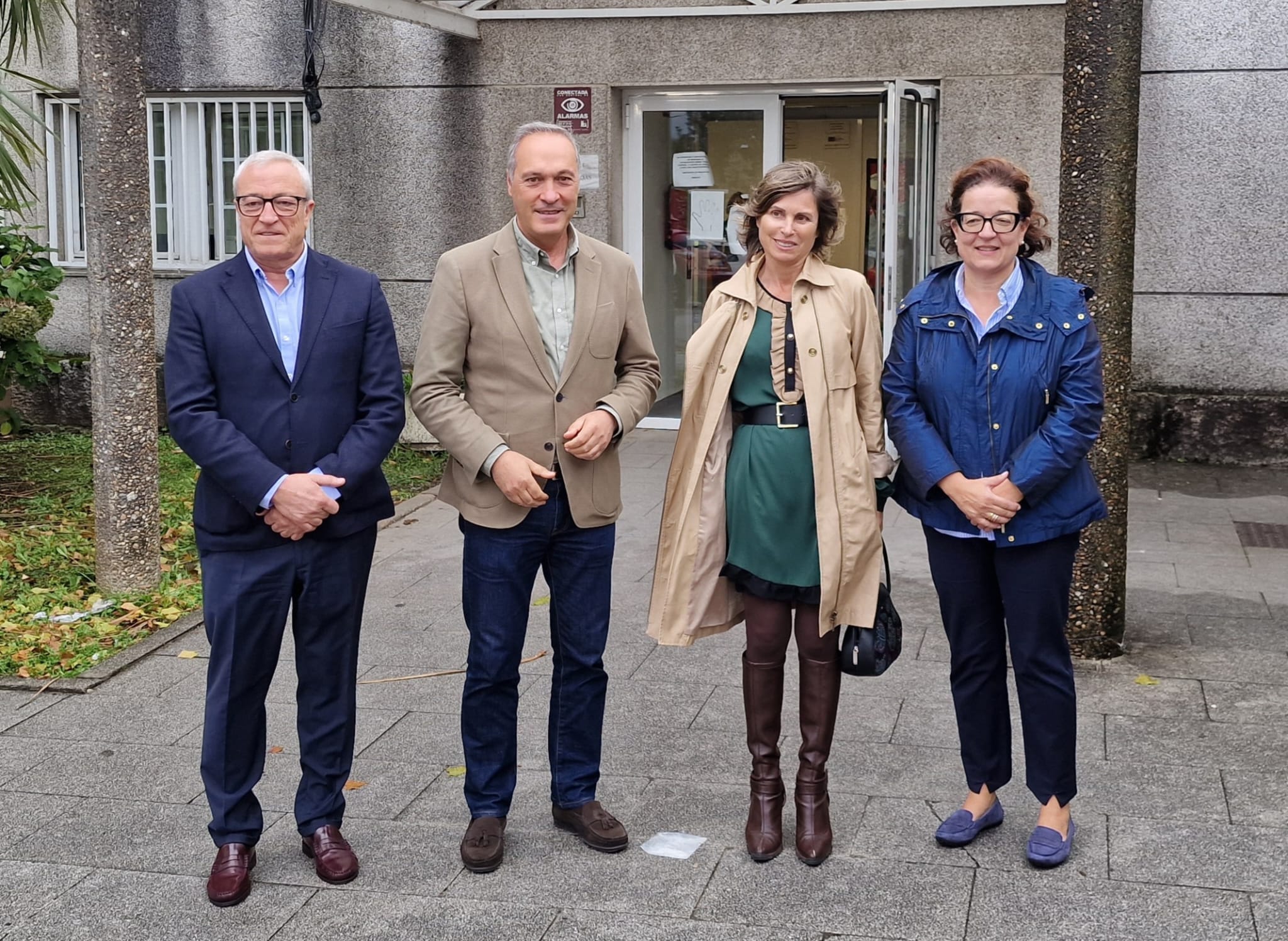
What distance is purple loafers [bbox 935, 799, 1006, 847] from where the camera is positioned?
13.6 ft

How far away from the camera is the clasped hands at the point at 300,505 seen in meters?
3.74

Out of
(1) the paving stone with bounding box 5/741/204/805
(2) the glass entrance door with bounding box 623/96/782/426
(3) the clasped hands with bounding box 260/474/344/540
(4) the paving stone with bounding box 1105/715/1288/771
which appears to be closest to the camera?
(3) the clasped hands with bounding box 260/474/344/540

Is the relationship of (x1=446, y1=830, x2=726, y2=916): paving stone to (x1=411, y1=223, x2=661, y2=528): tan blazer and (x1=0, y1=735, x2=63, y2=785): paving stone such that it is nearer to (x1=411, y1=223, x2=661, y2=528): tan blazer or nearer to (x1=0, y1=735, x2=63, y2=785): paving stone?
(x1=411, y1=223, x2=661, y2=528): tan blazer

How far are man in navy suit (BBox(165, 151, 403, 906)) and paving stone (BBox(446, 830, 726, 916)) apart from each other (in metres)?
0.42

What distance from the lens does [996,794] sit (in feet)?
14.8

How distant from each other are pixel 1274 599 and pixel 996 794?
2795 mm

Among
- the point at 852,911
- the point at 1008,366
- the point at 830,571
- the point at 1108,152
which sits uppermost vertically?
the point at 1108,152

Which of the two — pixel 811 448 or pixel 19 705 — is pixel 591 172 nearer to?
pixel 19 705

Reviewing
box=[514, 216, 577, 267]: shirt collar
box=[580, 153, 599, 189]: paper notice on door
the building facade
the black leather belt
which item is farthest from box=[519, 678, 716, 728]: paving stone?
box=[580, 153, 599, 189]: paper notice on door

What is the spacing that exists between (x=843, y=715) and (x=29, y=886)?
8.60 feet

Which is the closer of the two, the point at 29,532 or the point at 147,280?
the point at 147,280

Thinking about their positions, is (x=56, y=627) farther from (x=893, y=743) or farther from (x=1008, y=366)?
(x=1008, y=366)

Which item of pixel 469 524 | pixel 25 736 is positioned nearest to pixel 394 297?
pixel 25 736

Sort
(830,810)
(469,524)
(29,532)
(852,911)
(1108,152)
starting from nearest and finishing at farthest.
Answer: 1. (852,911)
2. (469,524)
3. (830,810)
4. (1108,152)
5. (29,532)
